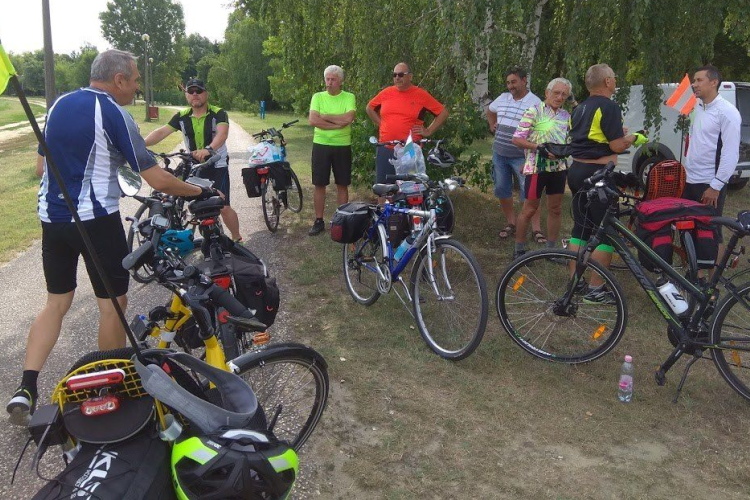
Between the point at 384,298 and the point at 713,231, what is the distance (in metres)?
2.62

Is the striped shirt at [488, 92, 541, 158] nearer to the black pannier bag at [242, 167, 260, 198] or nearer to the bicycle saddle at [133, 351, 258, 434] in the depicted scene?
the black pannier bag at [242, 167, 260, 198]

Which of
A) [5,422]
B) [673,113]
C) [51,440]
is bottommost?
[5,422]

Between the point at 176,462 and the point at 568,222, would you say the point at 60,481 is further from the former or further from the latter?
the point at 568,222

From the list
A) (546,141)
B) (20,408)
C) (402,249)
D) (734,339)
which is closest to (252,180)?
(402,249)

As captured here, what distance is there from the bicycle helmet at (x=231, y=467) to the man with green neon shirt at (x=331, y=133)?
5.27m

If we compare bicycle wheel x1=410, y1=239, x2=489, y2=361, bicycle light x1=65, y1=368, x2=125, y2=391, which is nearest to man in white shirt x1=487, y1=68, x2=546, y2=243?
bicycle wheel x1=410, y1=239, x2=489, y2=361

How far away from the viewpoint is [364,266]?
5062 mm

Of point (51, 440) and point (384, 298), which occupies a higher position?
point (51, 440)

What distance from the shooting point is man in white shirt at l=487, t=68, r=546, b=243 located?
251 inches

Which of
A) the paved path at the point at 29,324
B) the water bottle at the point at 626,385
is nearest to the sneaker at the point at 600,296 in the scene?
the water bottle at the point at 626,385

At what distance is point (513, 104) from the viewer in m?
6.57

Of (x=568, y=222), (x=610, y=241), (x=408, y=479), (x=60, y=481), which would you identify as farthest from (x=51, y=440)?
(x=568, y=222)

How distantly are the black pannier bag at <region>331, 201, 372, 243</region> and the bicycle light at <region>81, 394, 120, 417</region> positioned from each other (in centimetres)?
298

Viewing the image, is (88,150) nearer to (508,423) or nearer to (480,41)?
(508,423)
